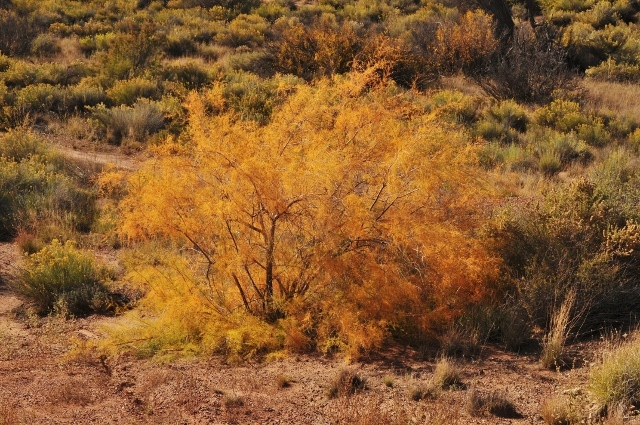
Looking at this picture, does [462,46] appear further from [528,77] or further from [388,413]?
[388,413]

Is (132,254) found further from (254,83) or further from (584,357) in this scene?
(254,83)

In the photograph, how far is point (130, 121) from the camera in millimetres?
16500

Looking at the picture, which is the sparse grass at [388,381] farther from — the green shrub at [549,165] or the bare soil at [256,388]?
the green shrub at [549,165]

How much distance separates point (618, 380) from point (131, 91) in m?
15.0

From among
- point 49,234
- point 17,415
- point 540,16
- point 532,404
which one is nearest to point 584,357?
point 532,404

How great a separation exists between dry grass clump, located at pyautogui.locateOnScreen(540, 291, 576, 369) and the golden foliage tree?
88 cm

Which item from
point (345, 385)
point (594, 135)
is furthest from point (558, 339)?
point (594, 135)

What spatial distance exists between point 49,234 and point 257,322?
505cm

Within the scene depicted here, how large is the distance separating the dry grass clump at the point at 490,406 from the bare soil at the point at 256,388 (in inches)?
2.1

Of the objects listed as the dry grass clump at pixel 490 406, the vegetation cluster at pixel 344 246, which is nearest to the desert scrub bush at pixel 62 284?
the vegetation cluster at pixel 344 246

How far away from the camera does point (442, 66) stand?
70.4ft

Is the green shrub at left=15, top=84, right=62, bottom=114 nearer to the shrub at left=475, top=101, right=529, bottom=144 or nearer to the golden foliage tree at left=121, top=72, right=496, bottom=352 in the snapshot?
the shrub at left=475, top=101, right=529, bottom=144

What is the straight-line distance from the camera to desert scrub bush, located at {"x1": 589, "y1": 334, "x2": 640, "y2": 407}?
583cm

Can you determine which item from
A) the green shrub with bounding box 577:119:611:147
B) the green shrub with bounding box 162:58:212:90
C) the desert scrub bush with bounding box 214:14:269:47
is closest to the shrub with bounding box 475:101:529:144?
the green shrub with bounding box 577:119:611:147
